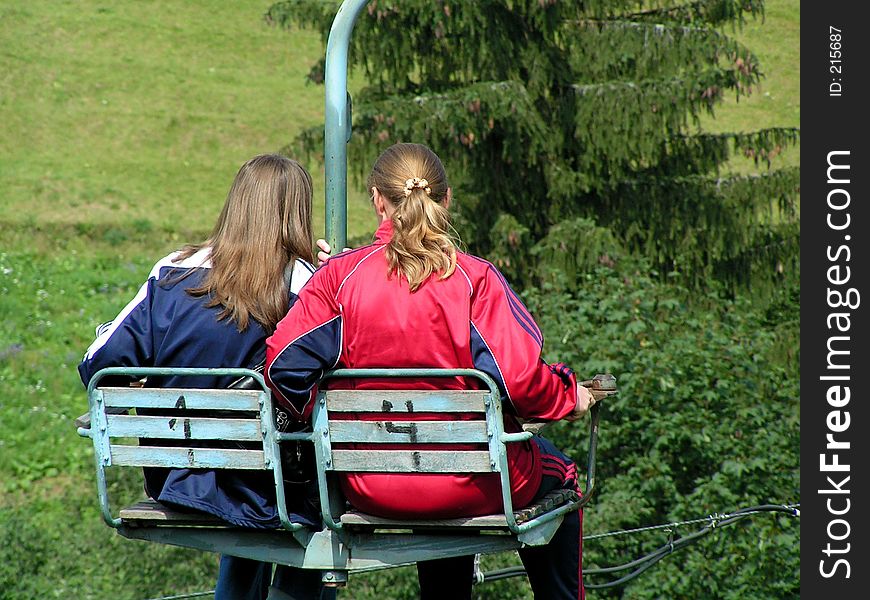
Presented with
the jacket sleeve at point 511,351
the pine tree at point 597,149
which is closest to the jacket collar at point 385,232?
the jacket sleeve at point 511,351

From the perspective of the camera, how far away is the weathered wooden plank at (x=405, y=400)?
3.37 metres

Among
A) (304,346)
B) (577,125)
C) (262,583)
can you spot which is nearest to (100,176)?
(577,125)

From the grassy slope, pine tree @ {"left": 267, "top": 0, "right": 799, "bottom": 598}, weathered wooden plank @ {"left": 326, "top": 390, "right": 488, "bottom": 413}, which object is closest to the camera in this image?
→ weathered wooden plank @ {"left": 326, "top": 390, "right": 488, "bottom": 413}

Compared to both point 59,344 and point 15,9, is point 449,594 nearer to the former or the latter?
point 59,344

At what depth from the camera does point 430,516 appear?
141 inches

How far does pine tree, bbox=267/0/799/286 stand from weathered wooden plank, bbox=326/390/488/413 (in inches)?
311

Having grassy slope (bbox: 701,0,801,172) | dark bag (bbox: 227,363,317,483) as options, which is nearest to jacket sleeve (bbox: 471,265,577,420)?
dark bag (bbox: 227,363,317,483)

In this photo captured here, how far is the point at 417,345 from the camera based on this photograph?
11.4 feet

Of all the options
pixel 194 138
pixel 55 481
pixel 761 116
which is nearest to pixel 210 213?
pixel 194 138

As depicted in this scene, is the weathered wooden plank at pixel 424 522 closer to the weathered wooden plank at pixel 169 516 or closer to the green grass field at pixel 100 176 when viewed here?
the weathered wooden plank at pixel 169 516

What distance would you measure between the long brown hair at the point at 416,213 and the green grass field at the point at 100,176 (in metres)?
4.03

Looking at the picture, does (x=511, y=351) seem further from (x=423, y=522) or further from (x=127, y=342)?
(x=127, y=342)

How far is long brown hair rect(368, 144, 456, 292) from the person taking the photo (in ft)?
11.6

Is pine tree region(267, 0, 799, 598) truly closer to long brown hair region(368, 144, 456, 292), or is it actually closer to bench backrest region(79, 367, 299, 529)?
long brown hair region(368, 144, 456, 292)
